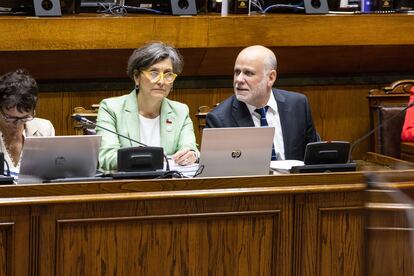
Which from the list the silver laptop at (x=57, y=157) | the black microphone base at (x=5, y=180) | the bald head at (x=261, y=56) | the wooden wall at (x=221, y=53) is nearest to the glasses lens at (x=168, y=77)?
the bald head at (x=261, y=56)

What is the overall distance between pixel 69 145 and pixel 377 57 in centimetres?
302

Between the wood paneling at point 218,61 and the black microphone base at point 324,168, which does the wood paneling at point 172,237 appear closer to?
the black microphone base at point 324,168

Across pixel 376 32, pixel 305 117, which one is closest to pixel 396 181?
pixel 305 117

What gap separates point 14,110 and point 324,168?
133 cm

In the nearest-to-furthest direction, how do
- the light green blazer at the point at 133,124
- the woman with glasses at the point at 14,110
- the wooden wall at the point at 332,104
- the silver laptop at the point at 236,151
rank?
the silver laptop at the point at 236,151 → the woman with glasses at the point at 14,110 → the light green blazer at the point at 133,124 → the wooden wall at the point at 332,104

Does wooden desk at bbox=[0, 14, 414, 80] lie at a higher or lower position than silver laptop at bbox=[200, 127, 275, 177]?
higher

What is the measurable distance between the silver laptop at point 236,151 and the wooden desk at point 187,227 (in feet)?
0.39

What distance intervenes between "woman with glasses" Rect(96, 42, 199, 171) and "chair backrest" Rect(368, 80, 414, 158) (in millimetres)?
1185

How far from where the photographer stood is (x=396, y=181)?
2.38 meters

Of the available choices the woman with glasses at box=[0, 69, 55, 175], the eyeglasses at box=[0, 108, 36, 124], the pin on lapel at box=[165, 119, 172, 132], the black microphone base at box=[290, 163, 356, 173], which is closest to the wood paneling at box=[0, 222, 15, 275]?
the woman with glasses at box=[0, 69, 55, 175]

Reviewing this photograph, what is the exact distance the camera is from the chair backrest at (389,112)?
5.32m

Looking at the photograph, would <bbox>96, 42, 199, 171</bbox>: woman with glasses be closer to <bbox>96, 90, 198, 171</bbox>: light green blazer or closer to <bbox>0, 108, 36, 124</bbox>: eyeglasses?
<bbox>96, 90, 198, 171</bbox>: light green blazer

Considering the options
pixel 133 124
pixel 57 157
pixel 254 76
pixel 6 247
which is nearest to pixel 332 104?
pixel 254 76

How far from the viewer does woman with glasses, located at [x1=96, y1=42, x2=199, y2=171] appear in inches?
180
